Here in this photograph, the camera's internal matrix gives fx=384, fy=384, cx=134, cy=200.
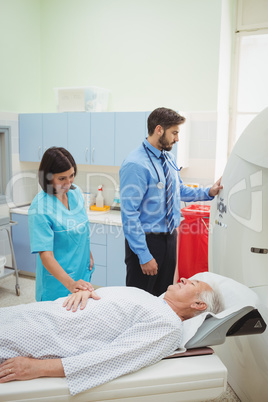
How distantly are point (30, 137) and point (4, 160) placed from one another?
1.17ft

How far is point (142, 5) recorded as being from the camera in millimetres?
3662

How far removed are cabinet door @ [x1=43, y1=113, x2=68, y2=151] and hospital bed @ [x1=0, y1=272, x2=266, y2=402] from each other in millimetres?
2635

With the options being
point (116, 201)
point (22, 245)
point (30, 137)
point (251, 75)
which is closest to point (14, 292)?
point (22, 245)

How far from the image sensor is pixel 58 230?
1.97 m

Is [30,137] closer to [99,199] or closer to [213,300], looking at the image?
[99,199]

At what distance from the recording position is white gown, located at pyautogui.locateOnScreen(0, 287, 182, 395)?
1388mm

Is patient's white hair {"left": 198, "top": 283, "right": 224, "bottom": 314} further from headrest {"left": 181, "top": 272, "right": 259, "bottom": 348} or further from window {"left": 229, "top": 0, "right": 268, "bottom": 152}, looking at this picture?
window {"left": 229, "top": 0, "right": 268, "bottom": 152}

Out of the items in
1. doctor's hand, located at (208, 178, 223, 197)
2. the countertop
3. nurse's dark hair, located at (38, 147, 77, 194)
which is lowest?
the countertop

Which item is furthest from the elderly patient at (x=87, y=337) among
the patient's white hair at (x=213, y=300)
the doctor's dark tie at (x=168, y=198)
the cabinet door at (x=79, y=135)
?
the cabinet door at (x=79, y=135)

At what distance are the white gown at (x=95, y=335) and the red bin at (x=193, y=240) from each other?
1.65 metres

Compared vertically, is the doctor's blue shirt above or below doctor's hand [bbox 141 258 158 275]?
above

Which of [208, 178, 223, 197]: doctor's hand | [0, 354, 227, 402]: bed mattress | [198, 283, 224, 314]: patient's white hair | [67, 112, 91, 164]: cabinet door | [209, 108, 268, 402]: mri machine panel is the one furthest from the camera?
[67, 112, 91, 164]: cabinet door

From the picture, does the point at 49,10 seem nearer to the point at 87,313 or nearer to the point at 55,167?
the point at 55,167

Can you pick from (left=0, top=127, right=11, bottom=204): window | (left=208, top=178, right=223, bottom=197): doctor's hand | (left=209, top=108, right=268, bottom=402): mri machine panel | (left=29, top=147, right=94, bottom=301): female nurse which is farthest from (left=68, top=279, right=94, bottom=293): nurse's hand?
(left=0, top=127, right=11, bottom=204): window
